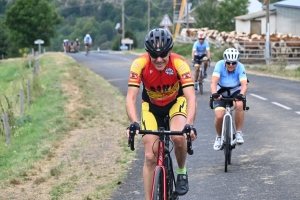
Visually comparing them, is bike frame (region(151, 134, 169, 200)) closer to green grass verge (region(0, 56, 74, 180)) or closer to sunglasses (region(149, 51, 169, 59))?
sunglasses (region(149, 51, 169, 59))

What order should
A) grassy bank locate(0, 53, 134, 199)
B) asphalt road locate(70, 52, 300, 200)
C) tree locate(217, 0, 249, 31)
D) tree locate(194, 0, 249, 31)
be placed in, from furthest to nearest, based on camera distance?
tree locate(194, 0, 249, 31), tree locate(217, 0, 249, 31), grassy bank locate(0, 53, 134, 199), asphalt road locate(70, 52, 300, 200)

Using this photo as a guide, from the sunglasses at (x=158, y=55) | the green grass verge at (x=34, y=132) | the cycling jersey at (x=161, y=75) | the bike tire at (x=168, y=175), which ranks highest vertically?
the sunglasses at (x=158, y=55)

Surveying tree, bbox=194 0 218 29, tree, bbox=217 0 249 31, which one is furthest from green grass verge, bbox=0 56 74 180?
tree, bbox=194 0 218 29

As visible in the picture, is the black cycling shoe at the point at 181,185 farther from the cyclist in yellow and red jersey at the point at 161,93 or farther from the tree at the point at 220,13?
the tree at the point at 220,13

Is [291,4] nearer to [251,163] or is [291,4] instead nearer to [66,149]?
[66,149]

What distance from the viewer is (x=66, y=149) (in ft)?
40.5

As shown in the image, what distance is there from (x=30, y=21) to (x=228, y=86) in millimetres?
60445

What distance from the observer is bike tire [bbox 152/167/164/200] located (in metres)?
5.89

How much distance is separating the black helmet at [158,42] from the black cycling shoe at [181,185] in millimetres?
1352

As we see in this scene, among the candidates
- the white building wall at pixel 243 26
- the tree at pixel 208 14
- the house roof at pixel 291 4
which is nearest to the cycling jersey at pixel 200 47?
the house roof at pixel 291 4

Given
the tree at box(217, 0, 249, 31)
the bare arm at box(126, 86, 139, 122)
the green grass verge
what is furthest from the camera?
the tree at box(217, 0, 249, 31)

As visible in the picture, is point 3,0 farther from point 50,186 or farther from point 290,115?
point 50,186

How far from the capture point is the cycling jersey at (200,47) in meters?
20.2

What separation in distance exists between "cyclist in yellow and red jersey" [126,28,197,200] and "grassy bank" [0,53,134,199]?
70.5 inches
